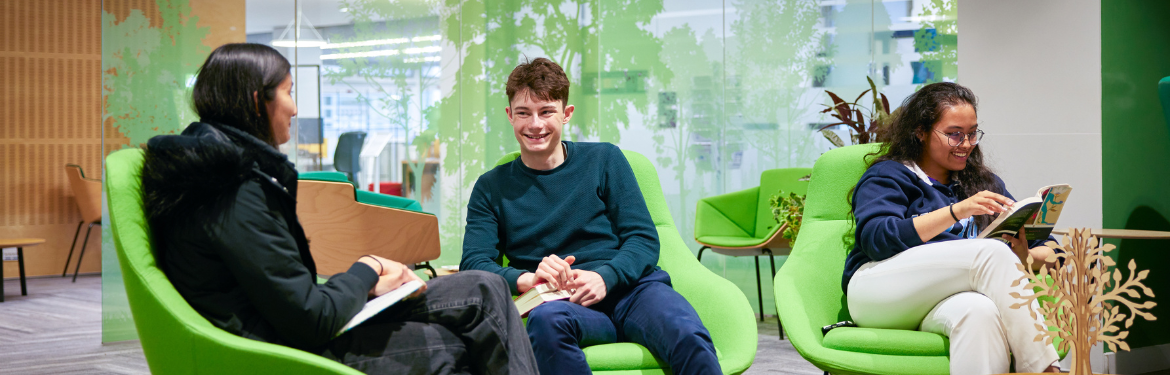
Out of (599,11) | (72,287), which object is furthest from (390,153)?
(72,287)

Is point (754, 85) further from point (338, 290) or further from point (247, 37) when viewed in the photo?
point (338, 290)

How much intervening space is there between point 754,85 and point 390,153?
2447 millimetres

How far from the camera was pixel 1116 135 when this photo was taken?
3.03m

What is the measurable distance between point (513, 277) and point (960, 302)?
1111 millimetres

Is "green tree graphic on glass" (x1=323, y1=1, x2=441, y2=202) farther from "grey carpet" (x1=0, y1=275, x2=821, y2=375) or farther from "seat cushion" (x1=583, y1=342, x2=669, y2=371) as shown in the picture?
"seat cushion" (x1=583, y1=342, x2=669, y2=371)

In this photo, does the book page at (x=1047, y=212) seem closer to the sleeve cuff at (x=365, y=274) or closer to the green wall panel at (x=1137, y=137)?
the green wall panel at (x=1137, y=137)

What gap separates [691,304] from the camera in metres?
2.14

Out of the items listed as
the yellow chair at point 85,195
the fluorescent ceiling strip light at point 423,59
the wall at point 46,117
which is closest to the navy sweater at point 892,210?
the fluorescent ceiling strip light at point 423,59

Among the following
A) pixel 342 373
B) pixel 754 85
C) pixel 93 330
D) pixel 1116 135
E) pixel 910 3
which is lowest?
pixel 93 330

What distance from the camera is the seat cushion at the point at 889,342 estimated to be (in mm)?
1948

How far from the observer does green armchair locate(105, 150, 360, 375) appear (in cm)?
126

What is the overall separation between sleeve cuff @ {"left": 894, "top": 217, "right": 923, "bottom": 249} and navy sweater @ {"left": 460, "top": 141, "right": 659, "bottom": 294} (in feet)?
2.11

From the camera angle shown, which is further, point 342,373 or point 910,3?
point 910,3

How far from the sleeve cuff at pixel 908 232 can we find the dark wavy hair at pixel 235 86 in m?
1.58
